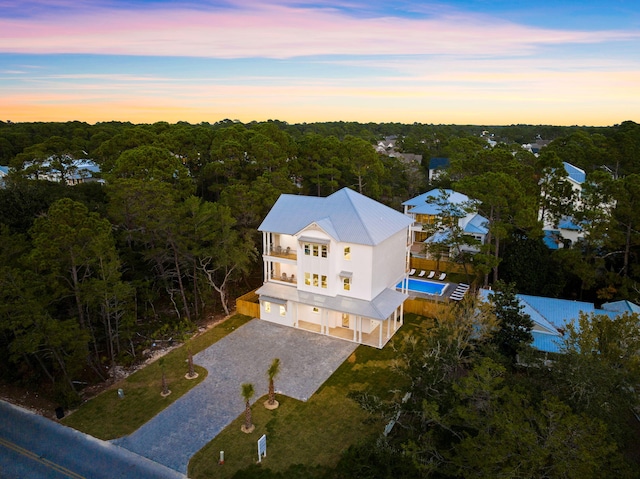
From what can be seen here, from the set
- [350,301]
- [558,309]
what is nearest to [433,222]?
[558,309]

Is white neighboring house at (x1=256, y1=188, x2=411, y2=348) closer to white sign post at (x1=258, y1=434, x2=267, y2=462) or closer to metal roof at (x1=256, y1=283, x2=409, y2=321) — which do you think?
metal roof at (x1=256, y1=283, x2=409, y2=321)

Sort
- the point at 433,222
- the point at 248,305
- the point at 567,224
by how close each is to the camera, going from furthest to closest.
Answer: the point at 433,222 < the point at 567,224 < the point at 248,305

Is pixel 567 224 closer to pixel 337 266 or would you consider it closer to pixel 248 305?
pixel 337 266

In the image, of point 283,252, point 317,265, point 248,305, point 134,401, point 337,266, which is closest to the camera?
point 134,401

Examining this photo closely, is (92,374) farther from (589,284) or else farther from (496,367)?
(589,284)

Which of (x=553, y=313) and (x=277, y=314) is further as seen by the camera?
(x=277, y=314)

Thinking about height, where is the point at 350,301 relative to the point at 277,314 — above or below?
above

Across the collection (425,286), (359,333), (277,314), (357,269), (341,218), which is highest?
(341,218)
